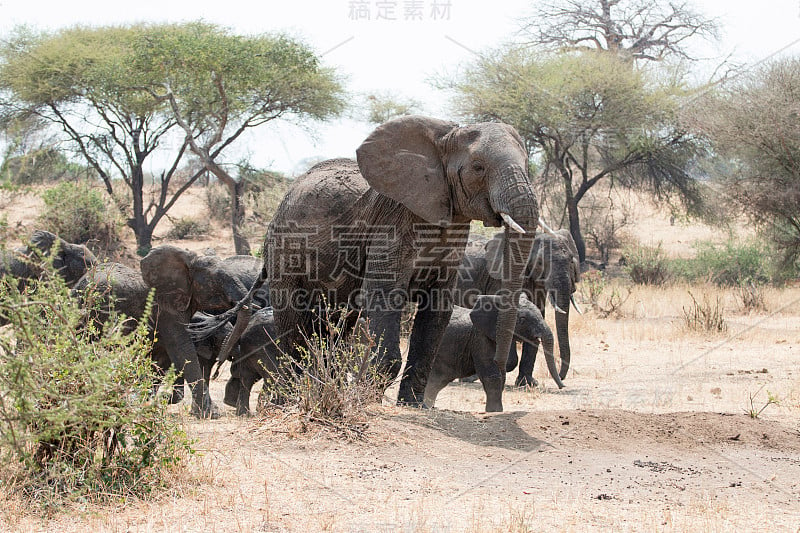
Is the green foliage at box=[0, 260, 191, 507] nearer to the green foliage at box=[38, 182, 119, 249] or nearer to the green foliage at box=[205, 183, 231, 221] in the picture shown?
the green foliage at box=[38, 182, 119, 249]

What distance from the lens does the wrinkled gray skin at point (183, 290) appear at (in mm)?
8766

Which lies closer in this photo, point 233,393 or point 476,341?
point 476,341

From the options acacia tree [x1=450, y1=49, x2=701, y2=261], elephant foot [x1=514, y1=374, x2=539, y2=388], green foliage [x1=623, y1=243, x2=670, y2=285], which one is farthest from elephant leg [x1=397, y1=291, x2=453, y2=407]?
acacia tree [x1=450, y1=49, x2=701, y2=261]

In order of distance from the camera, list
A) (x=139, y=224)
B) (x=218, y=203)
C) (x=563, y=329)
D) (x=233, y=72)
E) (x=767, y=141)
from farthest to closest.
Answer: (x=218, y=203)
(x=139, y=224)
(x=233, y=72)
(x=767, y=141)
(x=563, y=329)

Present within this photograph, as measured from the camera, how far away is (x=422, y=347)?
686 cm

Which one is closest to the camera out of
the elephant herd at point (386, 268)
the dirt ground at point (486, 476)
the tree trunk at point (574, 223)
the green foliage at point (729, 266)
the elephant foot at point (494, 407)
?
the dirt ground at point (486, 476)

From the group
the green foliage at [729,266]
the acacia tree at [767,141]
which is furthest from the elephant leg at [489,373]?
the green foliage at [729,266]

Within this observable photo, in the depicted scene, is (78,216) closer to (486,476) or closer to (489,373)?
(489,373)

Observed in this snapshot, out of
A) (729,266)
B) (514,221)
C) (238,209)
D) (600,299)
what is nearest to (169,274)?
(514,221)

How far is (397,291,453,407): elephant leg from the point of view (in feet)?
22.2

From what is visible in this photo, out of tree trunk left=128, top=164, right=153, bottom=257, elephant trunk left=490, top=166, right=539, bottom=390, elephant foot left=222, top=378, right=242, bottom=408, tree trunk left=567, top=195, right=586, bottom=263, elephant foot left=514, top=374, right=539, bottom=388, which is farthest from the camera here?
tree trunk left=128, top=164, right=153, bottom=257

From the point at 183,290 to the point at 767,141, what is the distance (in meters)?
14.0

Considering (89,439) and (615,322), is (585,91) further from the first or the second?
(89,439)

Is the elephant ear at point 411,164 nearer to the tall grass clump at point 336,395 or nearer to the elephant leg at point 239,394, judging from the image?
the tall grass clump at point 336,395
